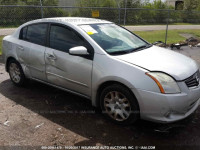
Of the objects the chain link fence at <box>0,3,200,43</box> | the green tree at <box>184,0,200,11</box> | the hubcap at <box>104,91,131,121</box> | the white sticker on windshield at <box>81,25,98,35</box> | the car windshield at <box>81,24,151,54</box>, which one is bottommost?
the hubcap at <box>104,91,131,121</box>

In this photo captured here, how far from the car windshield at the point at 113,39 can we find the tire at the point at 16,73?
186 centimetres

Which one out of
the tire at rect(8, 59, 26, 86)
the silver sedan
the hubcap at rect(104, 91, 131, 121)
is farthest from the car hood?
the tire at rect(8, 59, 26, 86)

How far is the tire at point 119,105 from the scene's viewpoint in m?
3.04

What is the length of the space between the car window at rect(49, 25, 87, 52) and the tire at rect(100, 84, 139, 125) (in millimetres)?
937

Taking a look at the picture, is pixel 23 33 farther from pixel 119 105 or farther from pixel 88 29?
pixel 119 105

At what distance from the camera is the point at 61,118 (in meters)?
3.50

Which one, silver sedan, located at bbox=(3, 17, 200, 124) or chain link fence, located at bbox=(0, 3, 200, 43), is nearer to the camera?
silver sedan, located at bbox=(3, 17, 200, 124)

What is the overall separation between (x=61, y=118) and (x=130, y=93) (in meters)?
1.26

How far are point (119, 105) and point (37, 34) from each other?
2.23 m

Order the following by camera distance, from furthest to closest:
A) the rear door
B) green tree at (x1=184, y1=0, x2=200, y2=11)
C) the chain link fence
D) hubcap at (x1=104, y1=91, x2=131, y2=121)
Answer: green tree at (x1=184, y1=0, x2=200, y2=11), the chain link fence, the rear door, hubcap at (x1=104, y1=91, x2=131, y2=121)

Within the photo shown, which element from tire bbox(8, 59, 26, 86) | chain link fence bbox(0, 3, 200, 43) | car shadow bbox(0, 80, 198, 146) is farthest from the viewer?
chain link fence bbox(0, 3, 200, 43)

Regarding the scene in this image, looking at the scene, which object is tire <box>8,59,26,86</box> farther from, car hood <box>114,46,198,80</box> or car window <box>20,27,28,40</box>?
car hood <box>114,46,198,80</box>

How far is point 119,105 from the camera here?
10.5 ft

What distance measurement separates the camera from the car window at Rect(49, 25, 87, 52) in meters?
3.61
